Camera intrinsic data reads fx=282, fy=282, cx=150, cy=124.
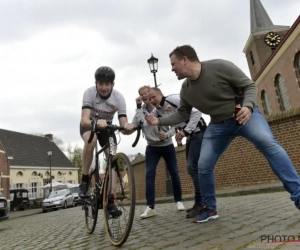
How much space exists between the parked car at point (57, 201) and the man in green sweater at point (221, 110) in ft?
80.3

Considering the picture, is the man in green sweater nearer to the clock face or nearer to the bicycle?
the bicycle

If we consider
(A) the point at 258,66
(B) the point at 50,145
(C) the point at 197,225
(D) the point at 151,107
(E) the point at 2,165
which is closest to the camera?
(C) the point at 197,225

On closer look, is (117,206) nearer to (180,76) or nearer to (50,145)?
(180,76)

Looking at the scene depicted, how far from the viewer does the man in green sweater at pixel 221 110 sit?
274cm

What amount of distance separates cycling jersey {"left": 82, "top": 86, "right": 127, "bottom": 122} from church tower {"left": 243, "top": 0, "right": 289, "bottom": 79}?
129ft

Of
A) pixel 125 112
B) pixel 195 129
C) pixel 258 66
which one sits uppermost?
pixel 258 66

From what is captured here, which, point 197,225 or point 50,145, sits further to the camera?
point 50,145

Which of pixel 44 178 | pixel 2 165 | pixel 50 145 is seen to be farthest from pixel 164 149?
pixel 50 145

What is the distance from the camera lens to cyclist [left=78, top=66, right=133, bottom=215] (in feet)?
12.6

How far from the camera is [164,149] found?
5004mm

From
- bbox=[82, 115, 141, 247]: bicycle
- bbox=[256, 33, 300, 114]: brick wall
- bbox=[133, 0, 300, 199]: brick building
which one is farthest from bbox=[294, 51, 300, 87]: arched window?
bbox=[82, 115, 141, 247]: bicycle

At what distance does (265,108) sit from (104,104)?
32139 millimetres

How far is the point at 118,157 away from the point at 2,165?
34066 mm

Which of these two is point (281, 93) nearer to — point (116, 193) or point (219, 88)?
point (219, 88)
